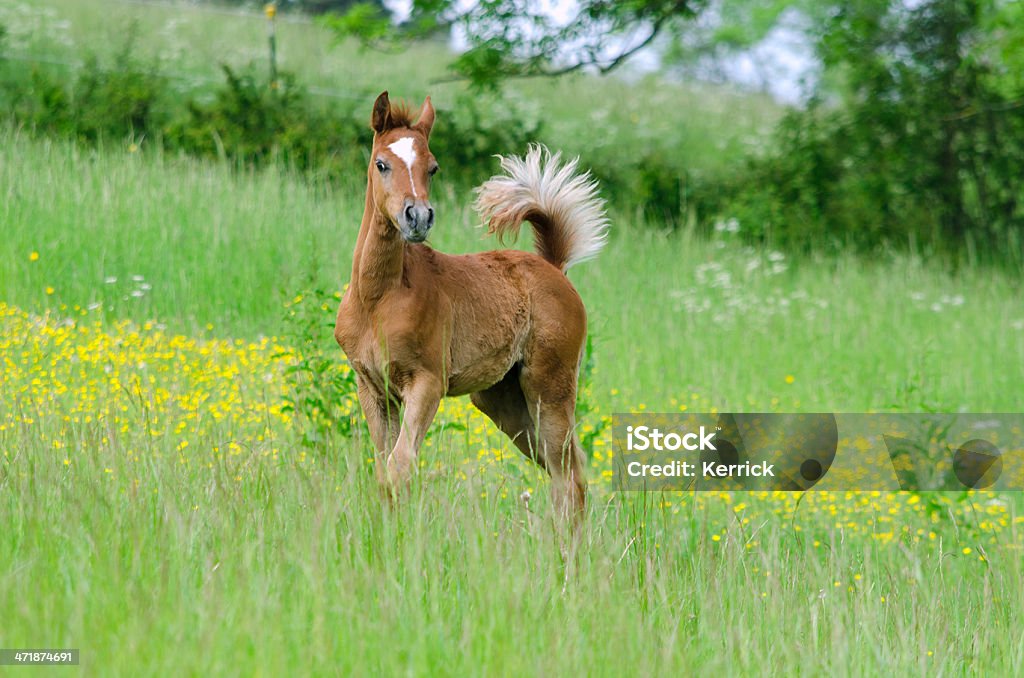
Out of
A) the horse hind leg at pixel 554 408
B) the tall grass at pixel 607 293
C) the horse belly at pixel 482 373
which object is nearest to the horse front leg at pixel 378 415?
the horse belly at pixel 482 373

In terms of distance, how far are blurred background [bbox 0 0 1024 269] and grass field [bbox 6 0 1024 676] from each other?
2.66 metres

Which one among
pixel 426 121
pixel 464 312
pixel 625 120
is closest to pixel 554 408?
pixel 464 312

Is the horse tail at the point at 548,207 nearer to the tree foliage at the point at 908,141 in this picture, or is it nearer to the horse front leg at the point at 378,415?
the horse front leg at the point at 378,415

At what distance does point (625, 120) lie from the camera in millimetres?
22578

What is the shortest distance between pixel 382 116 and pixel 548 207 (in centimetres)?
143

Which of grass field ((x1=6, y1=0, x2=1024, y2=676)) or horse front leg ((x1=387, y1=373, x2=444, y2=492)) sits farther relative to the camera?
horse front leg ((x1=387, y1=373, x2=444, y2=492))

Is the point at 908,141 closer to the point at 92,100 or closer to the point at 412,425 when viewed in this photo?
the point at 92,100

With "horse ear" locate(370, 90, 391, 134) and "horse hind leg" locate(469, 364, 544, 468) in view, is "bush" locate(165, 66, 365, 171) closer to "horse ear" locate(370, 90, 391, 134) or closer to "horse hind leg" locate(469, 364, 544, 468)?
"horse hind leg" locate(469, 364, 544, 468)

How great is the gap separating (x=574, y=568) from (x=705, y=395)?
17.5 ft

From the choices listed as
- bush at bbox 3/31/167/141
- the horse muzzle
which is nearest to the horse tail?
the horse muzzle

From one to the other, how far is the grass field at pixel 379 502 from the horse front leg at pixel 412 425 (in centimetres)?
11

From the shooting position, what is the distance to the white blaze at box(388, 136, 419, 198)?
5.14 meters

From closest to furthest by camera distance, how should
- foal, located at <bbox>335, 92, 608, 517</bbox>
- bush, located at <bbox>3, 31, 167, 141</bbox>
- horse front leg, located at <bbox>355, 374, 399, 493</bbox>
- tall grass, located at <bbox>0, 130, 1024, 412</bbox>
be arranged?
foal, located at <bbox>335, 92, 608, 517</bbox>
horse front leg, located at <bbox>355, 374, 399, 493</bbox>
tall grass, located at <bbox>0, 130, 1024, 412</bbox>
bush, located at <bbox>3, 31, 167, 141</bbox>

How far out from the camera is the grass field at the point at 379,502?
4008 mm
